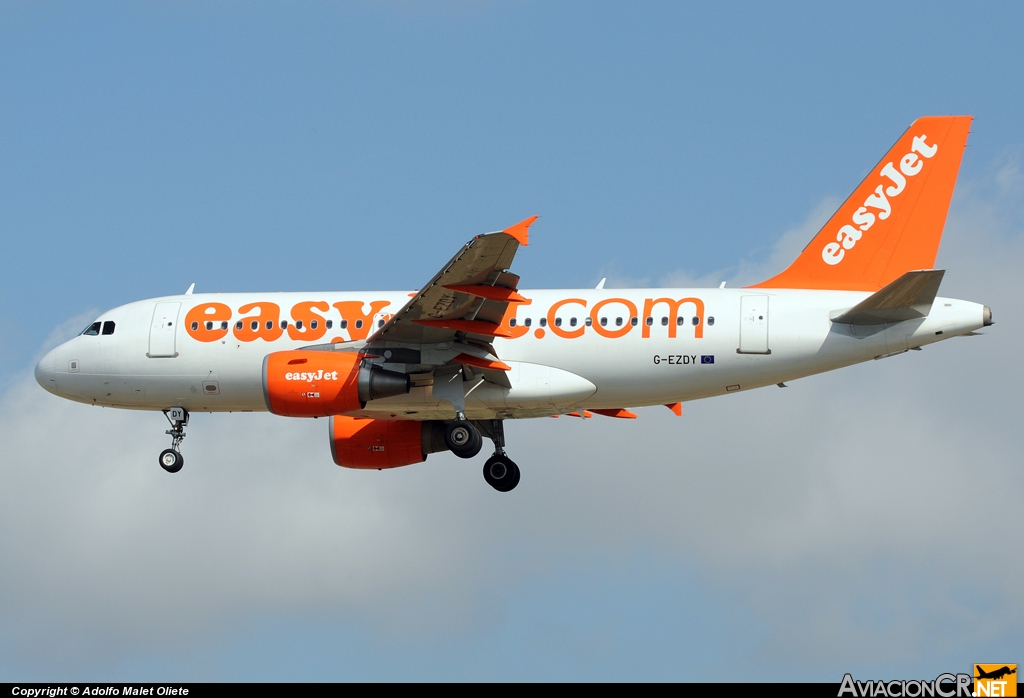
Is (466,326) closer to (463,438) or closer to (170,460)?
(463,438)

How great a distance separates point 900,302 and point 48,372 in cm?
2152

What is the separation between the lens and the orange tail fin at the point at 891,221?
116 ft

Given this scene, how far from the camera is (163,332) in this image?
37.1 meters

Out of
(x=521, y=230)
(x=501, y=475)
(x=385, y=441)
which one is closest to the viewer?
(x=521, y=230)

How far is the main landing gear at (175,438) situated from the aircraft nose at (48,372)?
3.39 metres

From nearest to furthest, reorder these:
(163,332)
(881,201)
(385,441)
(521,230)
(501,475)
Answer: (521,230), (881,201), (163,332), (501,475), (385,441)

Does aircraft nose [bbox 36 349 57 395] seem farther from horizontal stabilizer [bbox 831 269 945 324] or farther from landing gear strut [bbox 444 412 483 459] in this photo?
horizontal stabilizer [bbox 831 269 945 324]

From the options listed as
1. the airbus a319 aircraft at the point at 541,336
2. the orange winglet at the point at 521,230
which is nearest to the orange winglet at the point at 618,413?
the airbus a319 aircraft at the point at 541,336

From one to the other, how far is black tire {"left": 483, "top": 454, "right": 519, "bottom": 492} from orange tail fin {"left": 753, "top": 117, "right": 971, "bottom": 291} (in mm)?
8152

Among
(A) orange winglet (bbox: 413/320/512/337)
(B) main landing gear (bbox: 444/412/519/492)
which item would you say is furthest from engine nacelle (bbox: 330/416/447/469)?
(A) orange winglet (bbox: 413/320/512/337)

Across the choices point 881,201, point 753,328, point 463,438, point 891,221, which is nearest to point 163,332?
point 463,438

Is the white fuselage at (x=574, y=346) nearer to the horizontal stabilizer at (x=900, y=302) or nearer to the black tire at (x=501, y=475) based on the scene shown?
the horizontal stabilizer at (x=900, y=302)

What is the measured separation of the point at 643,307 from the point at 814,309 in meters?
3.97

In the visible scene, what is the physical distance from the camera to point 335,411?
34.1 m
